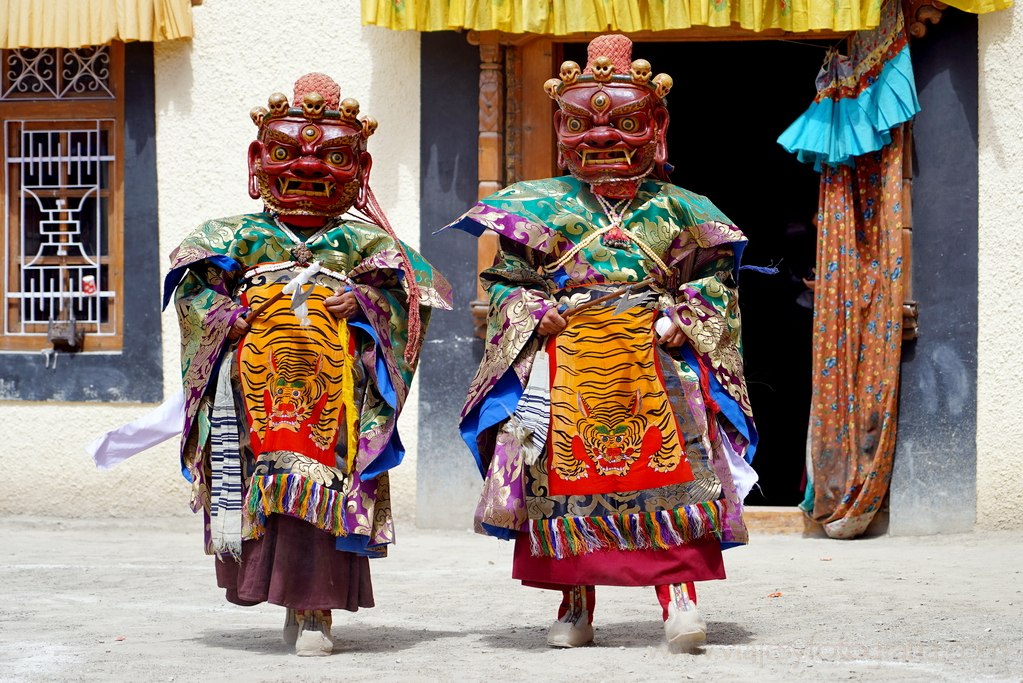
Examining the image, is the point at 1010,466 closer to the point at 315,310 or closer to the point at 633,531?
the point at 633,531

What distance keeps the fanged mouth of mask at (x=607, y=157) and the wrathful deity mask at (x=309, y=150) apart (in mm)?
789

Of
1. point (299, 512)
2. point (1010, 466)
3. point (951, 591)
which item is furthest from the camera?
point (1010, 466)

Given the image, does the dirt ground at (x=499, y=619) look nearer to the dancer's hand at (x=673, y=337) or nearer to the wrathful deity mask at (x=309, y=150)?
the dancer's hand at (x=673, y=337)

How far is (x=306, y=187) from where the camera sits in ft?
17.5

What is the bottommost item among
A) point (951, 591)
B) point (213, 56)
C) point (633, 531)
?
point (951, 591)

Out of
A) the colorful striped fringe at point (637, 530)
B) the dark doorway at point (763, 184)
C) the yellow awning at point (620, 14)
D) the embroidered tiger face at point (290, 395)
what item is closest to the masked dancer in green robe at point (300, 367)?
the embroidered tiger face at point (290, 395)

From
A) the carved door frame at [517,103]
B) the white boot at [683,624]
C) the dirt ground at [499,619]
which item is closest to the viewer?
the dirt ground at [499,619]

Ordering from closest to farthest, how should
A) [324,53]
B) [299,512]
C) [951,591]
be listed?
[299,512] → [951,591] → [324,53]

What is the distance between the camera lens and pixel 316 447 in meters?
5.21

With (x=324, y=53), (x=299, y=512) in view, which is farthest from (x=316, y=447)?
(x=324, y=53)

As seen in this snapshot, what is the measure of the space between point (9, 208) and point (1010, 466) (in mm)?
5757

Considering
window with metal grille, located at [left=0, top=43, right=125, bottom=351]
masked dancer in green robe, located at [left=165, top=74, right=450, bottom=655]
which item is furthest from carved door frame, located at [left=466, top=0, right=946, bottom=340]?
masked dancer in green robe, located at [left=165, top=74, right=450, bottom=655]

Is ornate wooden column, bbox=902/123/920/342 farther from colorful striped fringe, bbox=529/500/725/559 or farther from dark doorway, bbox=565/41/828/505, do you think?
colorful striped fringe, bbox=529/500/725/559

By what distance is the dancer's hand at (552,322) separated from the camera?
5.18 m
